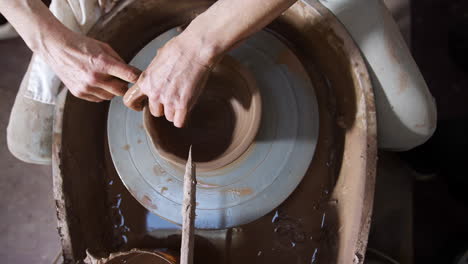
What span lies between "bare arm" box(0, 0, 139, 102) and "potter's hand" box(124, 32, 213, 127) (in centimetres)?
9

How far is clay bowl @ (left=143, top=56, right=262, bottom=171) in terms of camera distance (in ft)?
4.35

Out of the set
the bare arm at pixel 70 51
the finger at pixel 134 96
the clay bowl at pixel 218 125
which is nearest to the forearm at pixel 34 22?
the bare arm at pixel 70 51

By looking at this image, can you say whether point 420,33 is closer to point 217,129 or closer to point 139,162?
point 217,129

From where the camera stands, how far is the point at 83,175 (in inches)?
61.7

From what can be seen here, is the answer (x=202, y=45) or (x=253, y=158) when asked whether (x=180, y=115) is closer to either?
(x=202, y=45)

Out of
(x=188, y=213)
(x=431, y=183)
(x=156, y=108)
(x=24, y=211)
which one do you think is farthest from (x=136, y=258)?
(x=431, y=183)

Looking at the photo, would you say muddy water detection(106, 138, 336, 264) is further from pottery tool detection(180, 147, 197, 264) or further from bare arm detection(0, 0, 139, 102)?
bare arm detection(0, 0, 139, 102)

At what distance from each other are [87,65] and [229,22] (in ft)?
1.75

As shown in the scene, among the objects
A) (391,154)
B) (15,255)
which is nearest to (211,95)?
(391,154)

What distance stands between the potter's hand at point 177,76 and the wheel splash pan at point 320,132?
1.59 ft

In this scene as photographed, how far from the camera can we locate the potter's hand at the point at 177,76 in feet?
3.82

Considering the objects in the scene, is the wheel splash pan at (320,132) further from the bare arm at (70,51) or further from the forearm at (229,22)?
the forearm at (229,22)

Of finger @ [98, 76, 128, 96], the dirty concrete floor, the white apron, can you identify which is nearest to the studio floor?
the dirty concrete floor

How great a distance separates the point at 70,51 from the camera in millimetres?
1254
